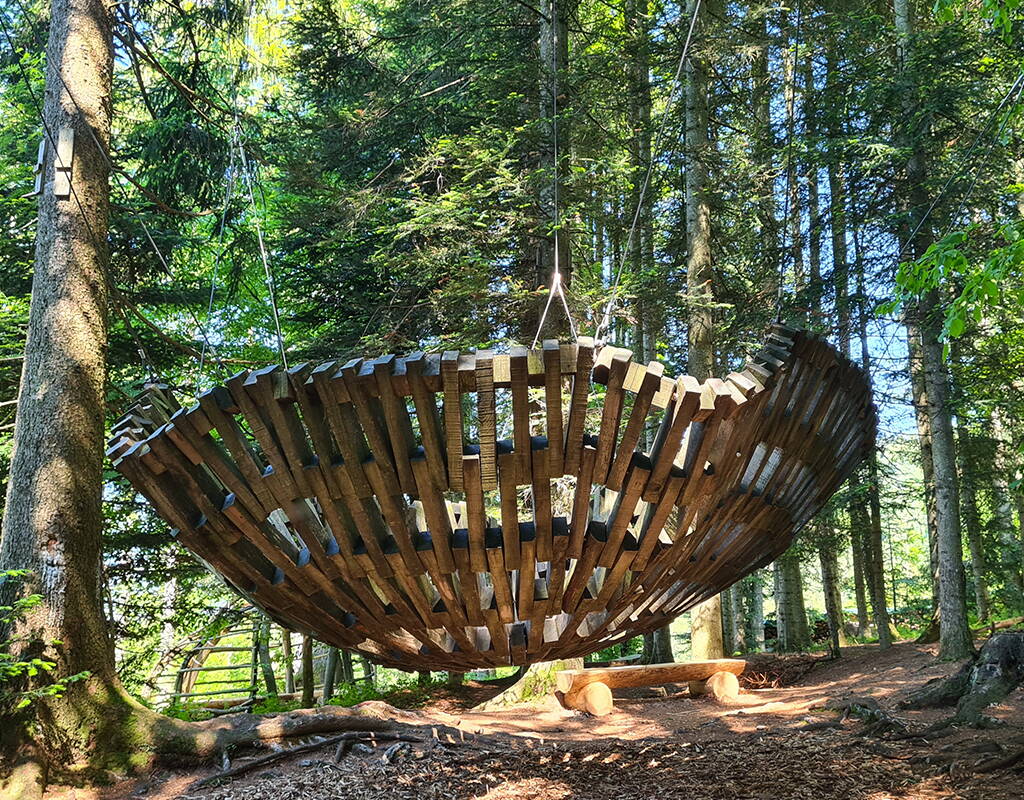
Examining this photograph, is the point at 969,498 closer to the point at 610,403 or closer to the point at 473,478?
the point at 610,403

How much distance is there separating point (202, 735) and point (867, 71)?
342 inches

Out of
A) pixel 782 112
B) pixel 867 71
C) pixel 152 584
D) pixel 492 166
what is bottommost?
pixel 152 584

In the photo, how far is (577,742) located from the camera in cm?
602

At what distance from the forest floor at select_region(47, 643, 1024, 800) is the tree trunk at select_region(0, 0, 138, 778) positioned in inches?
17.4

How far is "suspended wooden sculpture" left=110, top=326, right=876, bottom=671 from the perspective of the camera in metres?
2.00

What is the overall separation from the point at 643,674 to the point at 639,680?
0.23 ft

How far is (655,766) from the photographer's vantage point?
16.9 feet

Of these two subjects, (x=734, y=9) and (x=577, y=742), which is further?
(x=734, y=9)

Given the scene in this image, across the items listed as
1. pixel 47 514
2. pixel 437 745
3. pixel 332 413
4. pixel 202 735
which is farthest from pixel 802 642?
pixel 332 413

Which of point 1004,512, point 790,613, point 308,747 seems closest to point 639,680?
point 308,747

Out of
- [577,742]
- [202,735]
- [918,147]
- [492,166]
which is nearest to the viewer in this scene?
[202,735]

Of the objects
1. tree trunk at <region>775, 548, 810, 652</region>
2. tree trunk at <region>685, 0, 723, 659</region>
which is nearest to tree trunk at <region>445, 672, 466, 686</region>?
tree trunk at <region>685, 0, 723, 659</region>

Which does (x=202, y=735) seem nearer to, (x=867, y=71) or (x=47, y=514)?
(x=47, y=514)

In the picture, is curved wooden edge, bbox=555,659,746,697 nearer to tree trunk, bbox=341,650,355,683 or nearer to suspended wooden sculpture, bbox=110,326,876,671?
tree trunk, bbox=341,650,355,683
